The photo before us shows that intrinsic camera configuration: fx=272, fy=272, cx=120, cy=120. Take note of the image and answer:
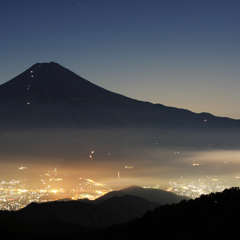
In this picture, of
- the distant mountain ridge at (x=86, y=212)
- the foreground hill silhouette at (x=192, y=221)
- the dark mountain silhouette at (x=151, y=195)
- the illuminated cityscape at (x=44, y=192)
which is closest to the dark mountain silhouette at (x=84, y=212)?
the distant mountain ridge at (x=86, y=212)

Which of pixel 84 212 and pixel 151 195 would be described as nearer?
pixel 84 212

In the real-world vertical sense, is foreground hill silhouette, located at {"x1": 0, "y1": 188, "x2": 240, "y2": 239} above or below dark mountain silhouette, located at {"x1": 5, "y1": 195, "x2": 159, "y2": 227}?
above

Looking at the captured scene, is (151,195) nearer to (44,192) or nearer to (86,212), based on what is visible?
(86,212)

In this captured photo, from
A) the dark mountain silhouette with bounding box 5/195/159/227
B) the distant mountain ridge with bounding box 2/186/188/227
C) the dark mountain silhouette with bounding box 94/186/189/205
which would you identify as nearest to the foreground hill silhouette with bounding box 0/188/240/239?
the distant mountain ridge with bounding box 2/186/188/227

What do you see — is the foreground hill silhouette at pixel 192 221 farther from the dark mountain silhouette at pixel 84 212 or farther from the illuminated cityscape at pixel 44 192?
the illuminated cityscape at pixel 44 192

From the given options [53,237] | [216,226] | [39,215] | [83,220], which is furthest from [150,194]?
[216,226]

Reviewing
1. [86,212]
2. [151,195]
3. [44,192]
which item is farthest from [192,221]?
[44,192]

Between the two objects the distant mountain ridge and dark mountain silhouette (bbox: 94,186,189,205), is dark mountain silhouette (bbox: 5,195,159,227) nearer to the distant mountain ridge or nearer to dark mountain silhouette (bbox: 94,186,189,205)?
the distant mountain ridge

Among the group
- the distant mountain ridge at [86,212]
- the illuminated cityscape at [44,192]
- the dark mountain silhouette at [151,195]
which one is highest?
the distant mountain ridge at [86,212]

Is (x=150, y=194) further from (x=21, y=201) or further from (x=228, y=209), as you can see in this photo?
(x=228, y=209)

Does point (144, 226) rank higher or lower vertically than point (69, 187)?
higher

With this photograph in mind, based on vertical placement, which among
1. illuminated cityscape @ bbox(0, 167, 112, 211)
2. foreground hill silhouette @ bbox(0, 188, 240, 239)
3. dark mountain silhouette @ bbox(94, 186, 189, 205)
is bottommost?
illuminated cityscape @ bbox(0, 167, 112, 211)
